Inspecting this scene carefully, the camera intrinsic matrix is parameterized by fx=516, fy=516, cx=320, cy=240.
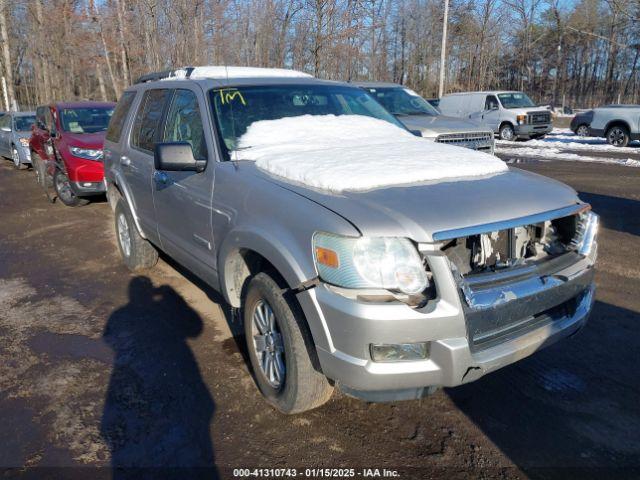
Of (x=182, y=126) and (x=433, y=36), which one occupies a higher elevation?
(x=433, y=36)

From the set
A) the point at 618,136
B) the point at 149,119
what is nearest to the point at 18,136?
the point at 149,119

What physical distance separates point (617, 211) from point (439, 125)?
3.12 meters

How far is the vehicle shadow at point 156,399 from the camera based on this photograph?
108 inches

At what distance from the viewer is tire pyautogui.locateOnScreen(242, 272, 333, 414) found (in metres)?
2.76

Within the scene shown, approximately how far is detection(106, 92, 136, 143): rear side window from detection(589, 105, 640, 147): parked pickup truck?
16.6 meters

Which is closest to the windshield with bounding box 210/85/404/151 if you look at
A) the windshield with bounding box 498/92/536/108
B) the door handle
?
the door handle

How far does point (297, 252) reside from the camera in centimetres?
264

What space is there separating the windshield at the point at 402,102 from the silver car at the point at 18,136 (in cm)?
986

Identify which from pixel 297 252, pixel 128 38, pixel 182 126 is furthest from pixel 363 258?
pixel 128 38

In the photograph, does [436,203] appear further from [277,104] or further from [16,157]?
[16,157]

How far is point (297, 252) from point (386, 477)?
1.22 metres

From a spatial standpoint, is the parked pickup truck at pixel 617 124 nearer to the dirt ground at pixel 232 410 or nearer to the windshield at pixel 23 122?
the dirt ground at pixel 232 410

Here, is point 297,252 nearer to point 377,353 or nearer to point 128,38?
point 377,353

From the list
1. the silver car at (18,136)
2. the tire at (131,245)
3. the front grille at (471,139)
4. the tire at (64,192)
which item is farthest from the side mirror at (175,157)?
the silver car at (18,136)
